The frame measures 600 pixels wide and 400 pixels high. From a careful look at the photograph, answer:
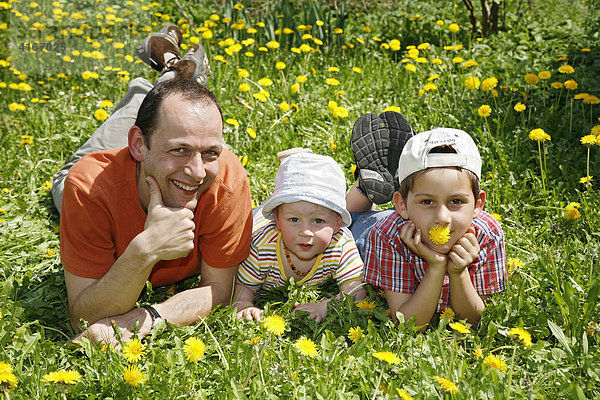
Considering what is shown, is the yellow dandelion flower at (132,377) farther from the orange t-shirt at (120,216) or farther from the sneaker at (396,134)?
the sneaker at (396,134)

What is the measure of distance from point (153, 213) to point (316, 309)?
2.97 ft

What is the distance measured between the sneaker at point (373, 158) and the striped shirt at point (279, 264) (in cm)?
47

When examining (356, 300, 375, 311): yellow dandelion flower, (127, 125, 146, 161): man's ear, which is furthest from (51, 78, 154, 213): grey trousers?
(356, 300, 375, 311): yellow dandelion flower

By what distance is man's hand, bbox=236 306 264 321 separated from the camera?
2717 millimetres

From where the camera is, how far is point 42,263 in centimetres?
322

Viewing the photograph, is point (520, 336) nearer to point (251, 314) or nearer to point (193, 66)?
point (251, 314)

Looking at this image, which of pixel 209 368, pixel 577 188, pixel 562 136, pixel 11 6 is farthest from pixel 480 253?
pixel 11 6

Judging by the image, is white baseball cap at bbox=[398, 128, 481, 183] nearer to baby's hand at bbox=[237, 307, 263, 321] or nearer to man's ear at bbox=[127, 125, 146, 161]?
baby's hand at bbox=[237, 307, 263, 321]

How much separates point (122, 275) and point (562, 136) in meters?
3.23

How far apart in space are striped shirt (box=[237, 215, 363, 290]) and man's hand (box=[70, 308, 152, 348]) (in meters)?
0.59

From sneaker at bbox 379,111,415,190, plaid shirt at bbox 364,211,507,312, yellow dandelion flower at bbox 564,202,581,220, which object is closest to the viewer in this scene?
plaid shirt at bbox 364,211,507,312

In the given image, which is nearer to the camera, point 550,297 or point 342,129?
point 550,297

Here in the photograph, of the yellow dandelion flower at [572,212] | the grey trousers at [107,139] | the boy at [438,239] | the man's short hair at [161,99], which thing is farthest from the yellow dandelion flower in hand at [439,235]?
the grey trousers at [107,139]

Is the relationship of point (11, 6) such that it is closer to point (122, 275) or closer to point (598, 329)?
point (122, 275)
